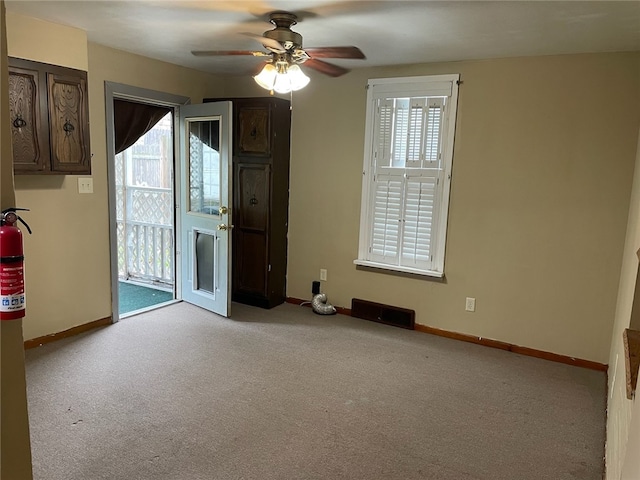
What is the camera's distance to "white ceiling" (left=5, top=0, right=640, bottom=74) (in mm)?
2543

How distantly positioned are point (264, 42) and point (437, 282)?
2.45m

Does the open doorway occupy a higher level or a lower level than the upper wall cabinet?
lower

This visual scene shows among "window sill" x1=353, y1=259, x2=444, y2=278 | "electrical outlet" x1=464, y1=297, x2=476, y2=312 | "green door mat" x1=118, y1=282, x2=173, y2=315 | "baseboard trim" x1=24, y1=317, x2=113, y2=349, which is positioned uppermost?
"window sill" x1=353, y1=259, x2=444, y2=278

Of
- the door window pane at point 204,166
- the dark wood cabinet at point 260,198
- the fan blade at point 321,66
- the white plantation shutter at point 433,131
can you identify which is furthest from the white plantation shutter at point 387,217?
the door window pane at point 204,166

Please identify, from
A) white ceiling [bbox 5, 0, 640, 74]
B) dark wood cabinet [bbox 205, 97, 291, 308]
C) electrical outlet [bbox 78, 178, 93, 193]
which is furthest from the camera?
dark wood cabinet [bbox 205, 97, 291, 308]

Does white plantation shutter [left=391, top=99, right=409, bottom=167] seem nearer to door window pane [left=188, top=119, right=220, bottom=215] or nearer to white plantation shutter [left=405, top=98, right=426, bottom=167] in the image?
white plantation shutter [left=405, top=98, right=426, bottom=167]

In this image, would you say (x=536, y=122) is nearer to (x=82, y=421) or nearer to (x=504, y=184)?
(x=504, y=184)

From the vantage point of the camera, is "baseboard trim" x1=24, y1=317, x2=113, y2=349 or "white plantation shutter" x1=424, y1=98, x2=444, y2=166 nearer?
"baseboard trim" x1=24, y1=317, x2=113, y2=349

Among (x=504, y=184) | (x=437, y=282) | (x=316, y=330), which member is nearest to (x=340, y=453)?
(x=316, y=330)

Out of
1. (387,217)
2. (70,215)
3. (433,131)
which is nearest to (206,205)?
(70,215)

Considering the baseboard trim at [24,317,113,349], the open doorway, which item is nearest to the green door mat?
the open doorway

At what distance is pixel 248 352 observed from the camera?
11.9 ft

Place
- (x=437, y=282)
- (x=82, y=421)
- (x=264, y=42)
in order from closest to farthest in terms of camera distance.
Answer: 1. (x=82, y=421)
2. (x=264, y=42)
3. (x=437, y=282)

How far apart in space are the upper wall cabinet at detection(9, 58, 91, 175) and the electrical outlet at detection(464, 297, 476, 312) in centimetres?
323
